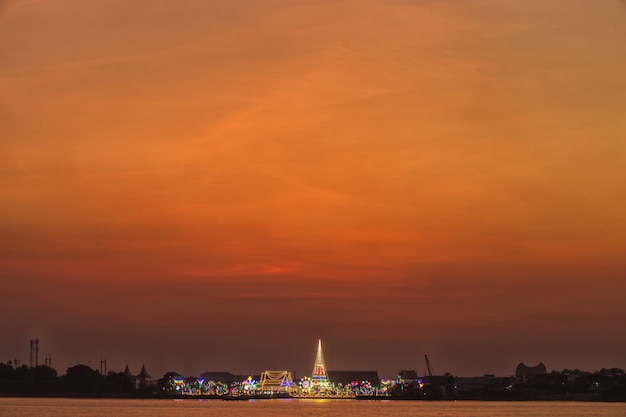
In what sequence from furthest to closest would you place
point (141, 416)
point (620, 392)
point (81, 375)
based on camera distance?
point (81, 375) → point (620, 392) → point (141, 416)

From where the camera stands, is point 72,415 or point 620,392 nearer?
point 72,415

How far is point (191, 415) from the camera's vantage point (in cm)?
11388

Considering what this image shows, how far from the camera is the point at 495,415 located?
122 meters

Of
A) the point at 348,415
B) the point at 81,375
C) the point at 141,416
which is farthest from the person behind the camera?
the point at 81,375

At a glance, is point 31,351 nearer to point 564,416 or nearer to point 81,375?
point 81,375

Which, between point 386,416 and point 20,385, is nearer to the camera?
point 386,416

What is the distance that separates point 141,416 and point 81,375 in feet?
311

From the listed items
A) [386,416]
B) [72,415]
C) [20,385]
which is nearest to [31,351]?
[20,385]

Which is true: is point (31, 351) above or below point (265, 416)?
above

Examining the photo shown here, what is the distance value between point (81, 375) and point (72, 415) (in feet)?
301

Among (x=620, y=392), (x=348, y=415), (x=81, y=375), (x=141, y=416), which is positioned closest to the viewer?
(x=141, y=416)

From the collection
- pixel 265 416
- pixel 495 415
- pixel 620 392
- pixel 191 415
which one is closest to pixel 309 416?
pixel 265 416

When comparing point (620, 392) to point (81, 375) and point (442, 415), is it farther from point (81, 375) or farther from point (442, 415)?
point (81, 375)

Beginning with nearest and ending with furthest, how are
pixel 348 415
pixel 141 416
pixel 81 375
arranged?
pixel 141 416, pixel 348 415, pixel 81 375
